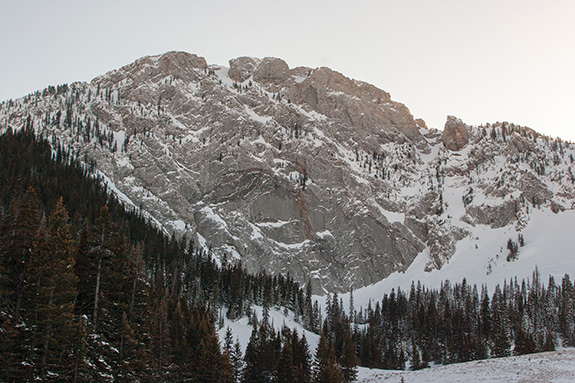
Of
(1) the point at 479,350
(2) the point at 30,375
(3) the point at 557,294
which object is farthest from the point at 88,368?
(3) the point at 557,294

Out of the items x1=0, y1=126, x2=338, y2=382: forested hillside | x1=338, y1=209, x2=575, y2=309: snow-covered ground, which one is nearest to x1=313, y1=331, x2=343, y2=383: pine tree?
x1=0, y1=126, x2=338, y2=382: forested hillside

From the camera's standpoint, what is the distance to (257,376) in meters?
62.7

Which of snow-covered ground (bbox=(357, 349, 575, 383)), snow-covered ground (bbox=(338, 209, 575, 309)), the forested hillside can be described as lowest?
snow-covered ground (bbox=(357, 349, 575, 383))

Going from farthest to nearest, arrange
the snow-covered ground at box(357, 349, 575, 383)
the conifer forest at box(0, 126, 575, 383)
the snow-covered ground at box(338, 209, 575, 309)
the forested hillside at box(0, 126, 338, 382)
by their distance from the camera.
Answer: the snow-covered ground at box(338, 209, 575, 309) < the snow-covered ground at box(357, 349, 575, 383) < the conifer forest at box(0, 126, 575, 383) < the forested hillside at box(0, 126, 338, 382)

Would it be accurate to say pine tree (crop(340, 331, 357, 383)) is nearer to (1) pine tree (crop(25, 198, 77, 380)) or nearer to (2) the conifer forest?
(2) the conifer forest

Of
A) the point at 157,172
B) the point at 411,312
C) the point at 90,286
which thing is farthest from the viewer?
the point at 157,172

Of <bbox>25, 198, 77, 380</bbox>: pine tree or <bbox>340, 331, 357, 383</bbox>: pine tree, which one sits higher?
<bbox>25, 198, 77, 380</bbox>: pine tree

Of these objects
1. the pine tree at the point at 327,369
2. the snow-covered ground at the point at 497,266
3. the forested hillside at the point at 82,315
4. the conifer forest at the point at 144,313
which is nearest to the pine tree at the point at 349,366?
the conifer forest at the point at 144,313

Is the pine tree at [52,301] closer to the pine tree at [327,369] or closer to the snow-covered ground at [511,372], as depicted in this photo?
the pine tree at [327,369]

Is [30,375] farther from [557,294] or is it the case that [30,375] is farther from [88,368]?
[557,294]

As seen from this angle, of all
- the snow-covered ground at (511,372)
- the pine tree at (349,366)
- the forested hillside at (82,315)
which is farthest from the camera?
the pine tree at (349,366)

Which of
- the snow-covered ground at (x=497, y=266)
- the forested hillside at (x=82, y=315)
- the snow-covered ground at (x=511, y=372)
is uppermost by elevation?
the snow-covered ground at (x=497, y=266)

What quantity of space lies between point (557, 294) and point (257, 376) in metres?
110

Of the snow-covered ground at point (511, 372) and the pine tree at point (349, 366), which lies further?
the pine tree at point (349, 366)
